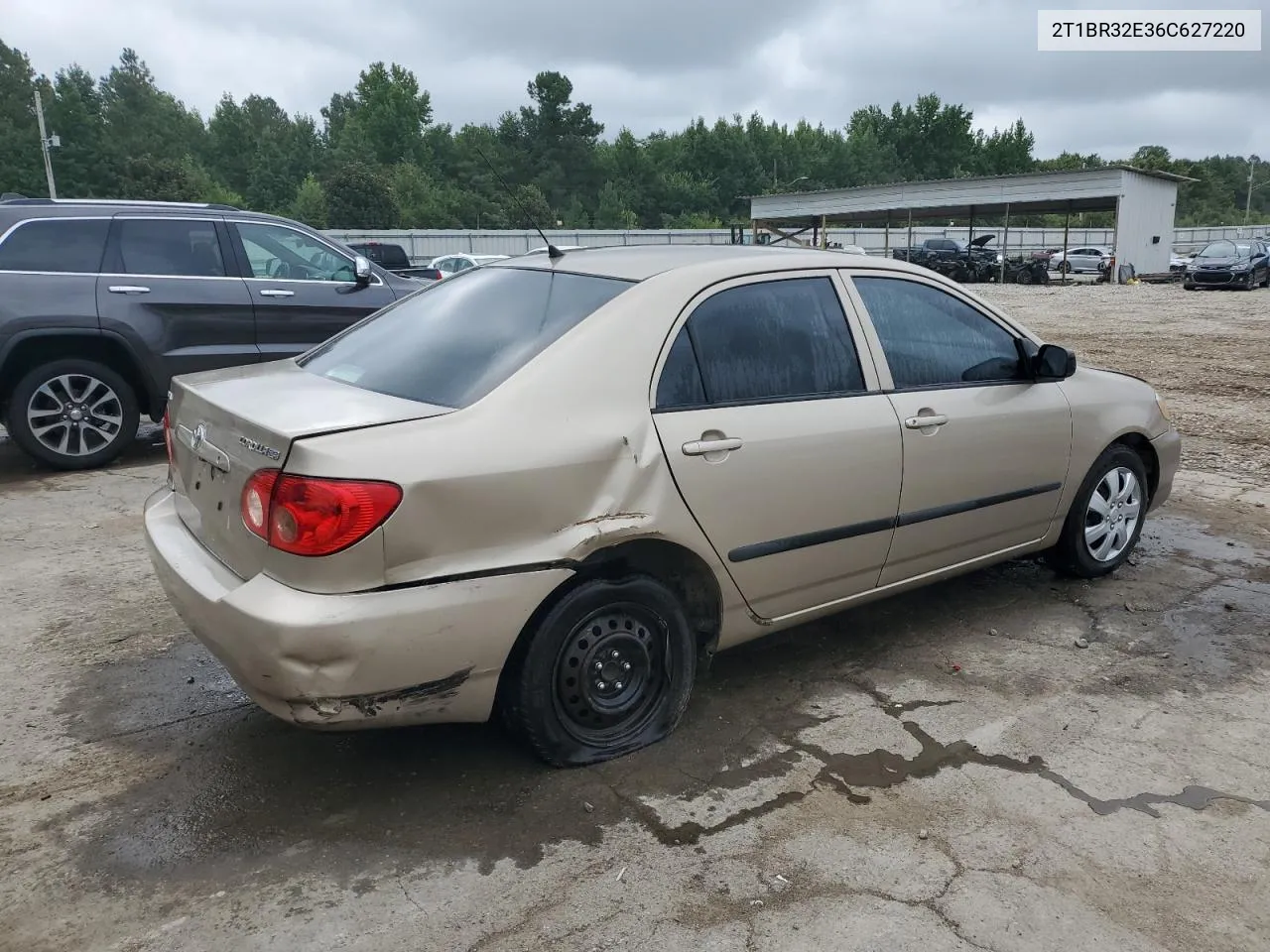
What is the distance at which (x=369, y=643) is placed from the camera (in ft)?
8.57

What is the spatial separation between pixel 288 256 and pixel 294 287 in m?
0.27

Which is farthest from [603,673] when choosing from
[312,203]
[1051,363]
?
[312,203]

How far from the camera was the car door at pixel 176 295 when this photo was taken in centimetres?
705

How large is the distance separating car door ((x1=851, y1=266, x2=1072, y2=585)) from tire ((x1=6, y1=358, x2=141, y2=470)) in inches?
221

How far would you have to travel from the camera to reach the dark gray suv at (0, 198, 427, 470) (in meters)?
6.81

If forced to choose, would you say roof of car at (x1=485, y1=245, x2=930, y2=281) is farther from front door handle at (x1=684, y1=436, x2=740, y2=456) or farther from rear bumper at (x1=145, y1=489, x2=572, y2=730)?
rear bumper at (x1=145, y1=489, x2=572, y2=730)

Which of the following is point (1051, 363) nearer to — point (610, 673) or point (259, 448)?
point (610, 673)

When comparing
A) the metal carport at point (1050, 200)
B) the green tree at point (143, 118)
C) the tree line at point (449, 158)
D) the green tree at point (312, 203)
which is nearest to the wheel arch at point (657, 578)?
the metal carport at point (1050, 200)

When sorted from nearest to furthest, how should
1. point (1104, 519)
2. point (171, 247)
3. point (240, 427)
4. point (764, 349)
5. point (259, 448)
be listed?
point (259, 448), point (240, 427), point (764, 349), point (1104, 519), point (171, 247)

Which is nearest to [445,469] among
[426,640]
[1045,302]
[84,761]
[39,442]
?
[426,640]

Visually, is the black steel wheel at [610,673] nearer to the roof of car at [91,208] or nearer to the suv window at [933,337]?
the suv window at [933,337]

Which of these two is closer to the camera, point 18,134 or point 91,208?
point 91,208

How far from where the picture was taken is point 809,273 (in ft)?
12.3

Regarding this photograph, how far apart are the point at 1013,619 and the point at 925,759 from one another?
1.46 m
